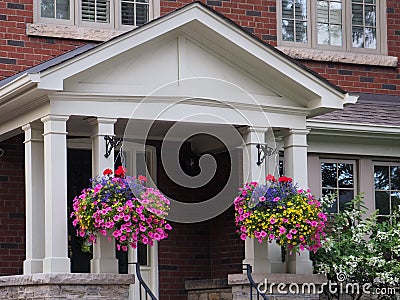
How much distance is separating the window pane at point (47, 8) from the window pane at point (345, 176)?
4.46 meters

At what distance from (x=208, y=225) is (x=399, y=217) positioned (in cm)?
266

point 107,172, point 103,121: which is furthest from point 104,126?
point 107,172

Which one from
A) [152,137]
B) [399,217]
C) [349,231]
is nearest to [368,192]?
[399,217]

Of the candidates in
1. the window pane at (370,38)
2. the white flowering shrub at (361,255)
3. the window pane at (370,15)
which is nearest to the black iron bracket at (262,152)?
the white flowering shrub at (361,255)

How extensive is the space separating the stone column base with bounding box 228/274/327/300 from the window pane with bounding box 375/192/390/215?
2.81 m

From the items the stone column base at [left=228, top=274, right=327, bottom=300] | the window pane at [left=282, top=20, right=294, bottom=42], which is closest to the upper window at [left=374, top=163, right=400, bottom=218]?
the window pane at [left=282, top=20, right=294, bottom=42]

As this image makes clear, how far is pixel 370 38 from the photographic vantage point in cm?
1484

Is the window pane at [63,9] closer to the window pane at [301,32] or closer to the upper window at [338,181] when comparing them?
the window pane at [301,32]

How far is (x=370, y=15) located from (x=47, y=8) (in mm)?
5153

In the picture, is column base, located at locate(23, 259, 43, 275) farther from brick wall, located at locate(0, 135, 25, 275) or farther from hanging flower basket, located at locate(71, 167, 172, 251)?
brick wall, located at locate(0, 135, 25, 275)

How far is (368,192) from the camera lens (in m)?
13.3

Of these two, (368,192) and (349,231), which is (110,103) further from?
(368,192)

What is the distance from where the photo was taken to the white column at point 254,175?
1092cm

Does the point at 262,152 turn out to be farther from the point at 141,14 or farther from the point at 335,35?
the point at 335,35
